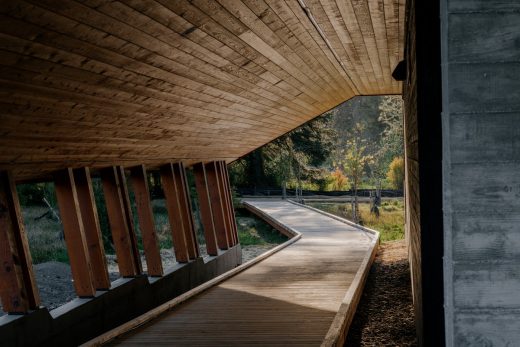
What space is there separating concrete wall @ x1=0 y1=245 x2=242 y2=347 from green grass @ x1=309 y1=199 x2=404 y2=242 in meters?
8.85

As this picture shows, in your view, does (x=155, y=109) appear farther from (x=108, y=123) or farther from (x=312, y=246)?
(x=312, y=246)

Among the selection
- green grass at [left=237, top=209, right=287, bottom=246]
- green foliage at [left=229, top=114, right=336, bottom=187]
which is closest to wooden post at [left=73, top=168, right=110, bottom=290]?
green grass at [left=237, top=209, right=287, bottom=246]

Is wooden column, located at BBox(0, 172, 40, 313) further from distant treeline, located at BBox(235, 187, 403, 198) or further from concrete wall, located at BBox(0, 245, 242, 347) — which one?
distant treeline, located at BBox(235, 187, 403, 198)

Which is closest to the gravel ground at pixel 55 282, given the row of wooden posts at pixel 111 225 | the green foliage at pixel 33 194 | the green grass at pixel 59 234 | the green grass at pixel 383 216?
the green grass at pixel 59 234

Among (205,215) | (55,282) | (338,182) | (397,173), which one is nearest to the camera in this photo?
(205,215)

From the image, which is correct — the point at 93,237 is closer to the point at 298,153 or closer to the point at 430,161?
the point at 430,161

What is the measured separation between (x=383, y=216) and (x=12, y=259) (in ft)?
60.4

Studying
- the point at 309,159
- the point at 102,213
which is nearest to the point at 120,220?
the point at 102,213

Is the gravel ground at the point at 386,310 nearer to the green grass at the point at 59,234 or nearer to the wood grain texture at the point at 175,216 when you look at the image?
the wood grain texture at the point at 175,216

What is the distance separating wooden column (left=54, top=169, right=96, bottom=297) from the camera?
656 cm

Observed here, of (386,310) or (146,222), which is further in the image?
(146,222)

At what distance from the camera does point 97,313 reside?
6.70m

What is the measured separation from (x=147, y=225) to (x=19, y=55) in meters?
5.28

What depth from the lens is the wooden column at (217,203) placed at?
11938 millimetres
